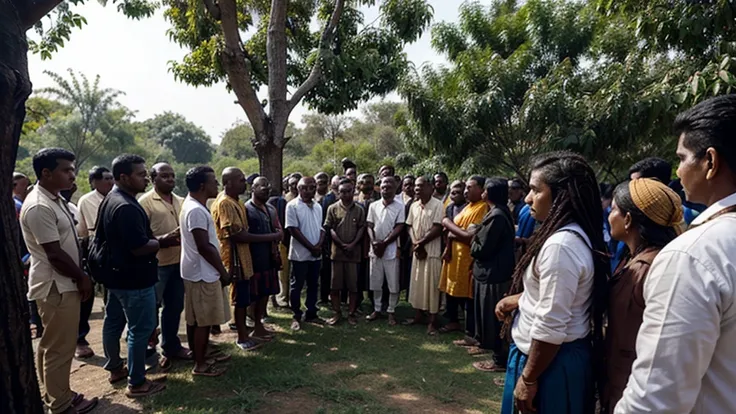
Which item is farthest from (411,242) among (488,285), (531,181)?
(531,181)

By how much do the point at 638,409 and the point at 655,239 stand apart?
3.49 feet

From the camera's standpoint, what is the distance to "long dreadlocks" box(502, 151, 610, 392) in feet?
6.11

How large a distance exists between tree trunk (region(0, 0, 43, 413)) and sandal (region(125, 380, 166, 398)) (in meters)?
1.69

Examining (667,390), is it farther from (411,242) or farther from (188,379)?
(411,242)

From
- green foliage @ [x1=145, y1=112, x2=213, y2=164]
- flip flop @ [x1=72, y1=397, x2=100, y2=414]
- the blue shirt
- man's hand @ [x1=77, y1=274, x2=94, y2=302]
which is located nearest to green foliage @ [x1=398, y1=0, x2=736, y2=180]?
the blue shirt

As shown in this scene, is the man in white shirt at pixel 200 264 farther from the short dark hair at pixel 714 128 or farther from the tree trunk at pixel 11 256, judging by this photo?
the short dark hair at pixel 714 128

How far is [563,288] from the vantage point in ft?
5.67

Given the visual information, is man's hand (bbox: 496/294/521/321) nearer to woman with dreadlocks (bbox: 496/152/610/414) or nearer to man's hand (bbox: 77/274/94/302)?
woman with dreadlocks (bbox: 496/152/610/414)

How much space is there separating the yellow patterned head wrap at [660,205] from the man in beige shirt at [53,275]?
370 cm

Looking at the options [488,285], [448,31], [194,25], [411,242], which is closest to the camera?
[488,285]

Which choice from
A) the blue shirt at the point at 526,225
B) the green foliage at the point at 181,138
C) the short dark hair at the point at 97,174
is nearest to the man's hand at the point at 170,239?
the short dark hair at the point at 97,174

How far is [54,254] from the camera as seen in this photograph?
119 inches

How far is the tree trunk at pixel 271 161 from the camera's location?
24.1ft

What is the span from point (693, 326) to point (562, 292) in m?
0.65
